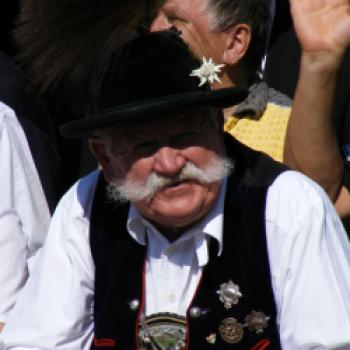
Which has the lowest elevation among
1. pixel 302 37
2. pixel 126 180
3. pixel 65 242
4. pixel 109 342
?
pixel 109 342

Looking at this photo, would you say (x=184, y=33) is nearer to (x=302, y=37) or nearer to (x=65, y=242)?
(x=302, y=37)

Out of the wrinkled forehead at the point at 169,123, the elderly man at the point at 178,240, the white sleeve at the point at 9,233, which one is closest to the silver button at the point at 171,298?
the elderly man at the point at 178,240

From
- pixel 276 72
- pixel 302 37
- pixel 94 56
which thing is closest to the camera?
pixel 94 56

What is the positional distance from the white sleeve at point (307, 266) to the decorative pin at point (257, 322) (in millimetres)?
49

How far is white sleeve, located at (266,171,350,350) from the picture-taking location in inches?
114

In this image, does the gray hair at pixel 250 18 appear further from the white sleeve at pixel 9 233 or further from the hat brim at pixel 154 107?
the white sleeve at pixel 9 233

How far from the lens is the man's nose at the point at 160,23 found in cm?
330

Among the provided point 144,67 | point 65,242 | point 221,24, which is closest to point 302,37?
point 221,24

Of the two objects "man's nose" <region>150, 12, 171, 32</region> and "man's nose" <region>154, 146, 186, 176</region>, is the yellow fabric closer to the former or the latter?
"man's nose" <region>150, 12, 171, 32</region>

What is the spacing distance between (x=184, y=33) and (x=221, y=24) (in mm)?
164

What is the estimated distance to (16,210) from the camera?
3631 mm

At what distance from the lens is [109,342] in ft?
10.6

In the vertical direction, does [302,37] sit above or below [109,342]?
above

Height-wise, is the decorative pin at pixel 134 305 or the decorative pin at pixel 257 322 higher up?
the decorative pin at pixel 134 305
